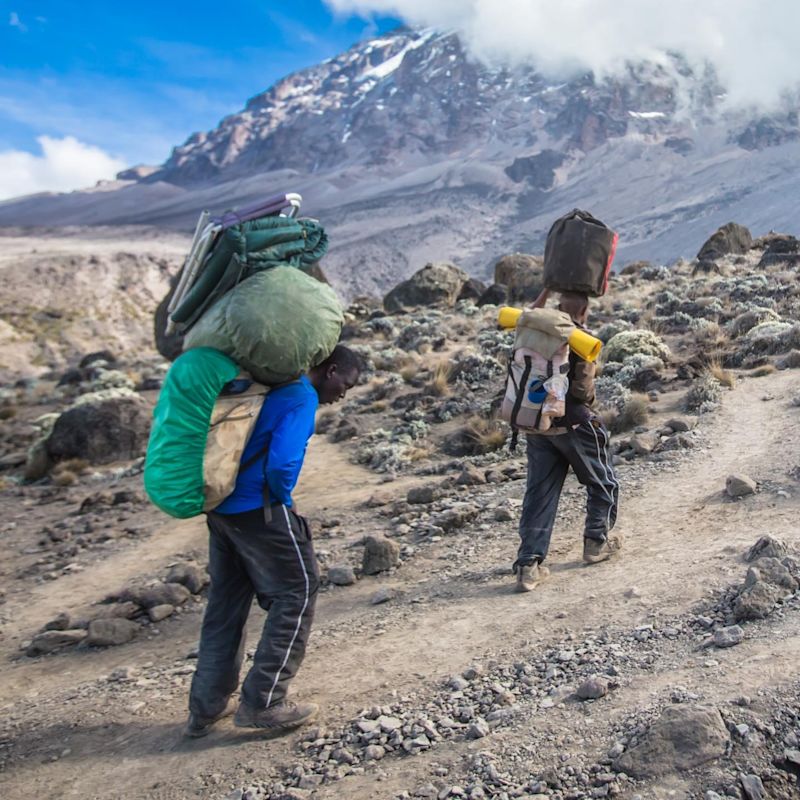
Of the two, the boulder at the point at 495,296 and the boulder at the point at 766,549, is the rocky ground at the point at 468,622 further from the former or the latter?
the boulder at the point at 495,296

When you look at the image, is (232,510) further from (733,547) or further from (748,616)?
(733,547)

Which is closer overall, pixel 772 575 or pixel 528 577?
pixel 772 575

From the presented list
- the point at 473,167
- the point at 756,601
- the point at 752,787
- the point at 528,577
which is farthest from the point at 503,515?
the point at 473,167

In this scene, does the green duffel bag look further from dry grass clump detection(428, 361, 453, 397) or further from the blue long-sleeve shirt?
dry grass clump detection(428, 361, 453, 397)

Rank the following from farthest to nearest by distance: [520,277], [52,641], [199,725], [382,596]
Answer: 1. [520,277]
2. [52,641]
3. [382,596]
4. [199,725]

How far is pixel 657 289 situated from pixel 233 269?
17.0 metres

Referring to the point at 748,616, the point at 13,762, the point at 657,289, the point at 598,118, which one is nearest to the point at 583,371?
the point at 748,616

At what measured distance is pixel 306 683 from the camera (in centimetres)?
372

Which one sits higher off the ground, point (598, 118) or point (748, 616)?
point (598, 118)

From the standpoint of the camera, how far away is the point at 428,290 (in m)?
24.5

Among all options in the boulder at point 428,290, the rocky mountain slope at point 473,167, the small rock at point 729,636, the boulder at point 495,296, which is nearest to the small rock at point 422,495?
the small rock at point 729,636

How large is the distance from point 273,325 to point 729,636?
215cm

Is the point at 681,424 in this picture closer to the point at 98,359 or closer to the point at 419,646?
the point at 419,646

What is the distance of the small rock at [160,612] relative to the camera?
5.32 metres
